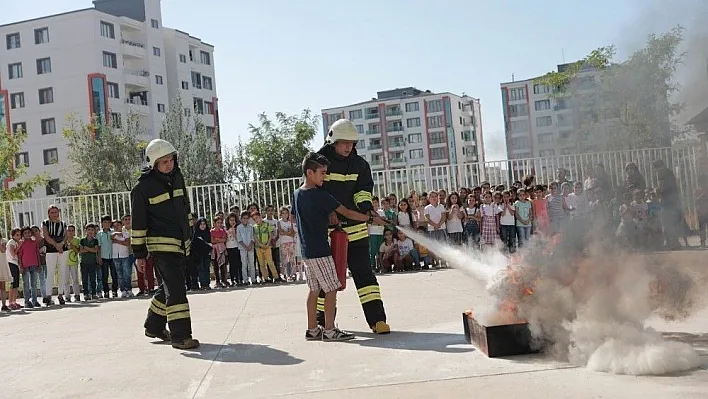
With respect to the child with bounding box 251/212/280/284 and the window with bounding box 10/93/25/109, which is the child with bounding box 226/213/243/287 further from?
the window with bounding box 10/93/25/109

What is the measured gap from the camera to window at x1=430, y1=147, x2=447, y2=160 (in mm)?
125688

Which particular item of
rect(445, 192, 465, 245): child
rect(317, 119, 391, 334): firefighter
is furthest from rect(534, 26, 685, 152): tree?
rect(445, 192, 465, 245): child

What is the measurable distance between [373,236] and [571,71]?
37.5ft

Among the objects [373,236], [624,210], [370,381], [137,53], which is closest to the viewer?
[370,381]

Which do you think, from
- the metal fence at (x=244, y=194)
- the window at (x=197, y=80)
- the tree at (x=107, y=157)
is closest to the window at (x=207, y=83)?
the window at (x=197, y=80)

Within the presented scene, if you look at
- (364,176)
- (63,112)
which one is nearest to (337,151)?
(364,176)

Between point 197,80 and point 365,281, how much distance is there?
257 ft

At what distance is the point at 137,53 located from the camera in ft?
245

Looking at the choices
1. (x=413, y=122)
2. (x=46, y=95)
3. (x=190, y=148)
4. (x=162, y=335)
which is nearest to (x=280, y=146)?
(x=190, y=148)

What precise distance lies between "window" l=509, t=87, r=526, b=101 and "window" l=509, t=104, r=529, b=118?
14 cm

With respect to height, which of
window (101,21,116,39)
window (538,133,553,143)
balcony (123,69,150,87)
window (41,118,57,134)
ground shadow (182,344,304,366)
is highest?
window (101,21,116,39)

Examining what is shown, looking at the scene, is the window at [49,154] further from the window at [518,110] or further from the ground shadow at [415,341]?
the window at [518,110]

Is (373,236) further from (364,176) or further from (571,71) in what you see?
(571,71)

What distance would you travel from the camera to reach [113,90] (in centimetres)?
7212
